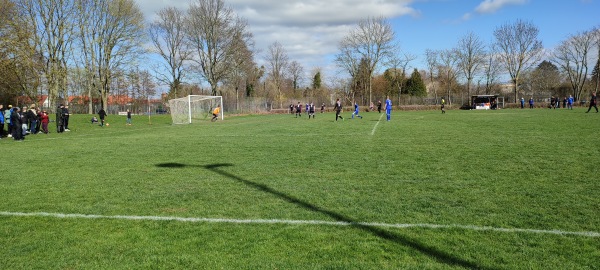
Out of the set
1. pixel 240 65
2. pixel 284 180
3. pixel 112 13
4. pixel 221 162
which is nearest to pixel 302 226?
pixel 284 180

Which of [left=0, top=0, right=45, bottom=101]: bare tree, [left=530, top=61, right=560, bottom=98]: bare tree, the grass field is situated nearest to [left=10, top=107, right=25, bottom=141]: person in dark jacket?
the grass field

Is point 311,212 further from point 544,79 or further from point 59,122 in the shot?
point 544,79

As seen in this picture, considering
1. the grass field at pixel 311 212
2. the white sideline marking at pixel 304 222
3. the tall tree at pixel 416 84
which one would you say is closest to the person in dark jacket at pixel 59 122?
the grass field at pixel 311 212

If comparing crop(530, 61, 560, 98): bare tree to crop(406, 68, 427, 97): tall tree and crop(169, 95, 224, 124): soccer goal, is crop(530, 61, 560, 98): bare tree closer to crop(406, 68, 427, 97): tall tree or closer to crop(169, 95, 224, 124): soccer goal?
crop(406, 68, 427, 97): tall tree

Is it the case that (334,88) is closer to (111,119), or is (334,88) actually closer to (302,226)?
(111,119)

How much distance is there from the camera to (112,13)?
49.6 metres

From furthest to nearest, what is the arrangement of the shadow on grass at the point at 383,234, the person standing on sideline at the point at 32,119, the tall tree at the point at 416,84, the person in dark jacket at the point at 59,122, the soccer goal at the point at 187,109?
the tall tree at the point at 416,84
the soccer goal at the point at 187,109
the person in dark jacket at the point at 59,122
the person standing on sideline at the point at 32,119
the shadow on grass at the point at 383,234

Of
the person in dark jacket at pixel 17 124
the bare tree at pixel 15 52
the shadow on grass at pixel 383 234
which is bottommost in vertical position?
the shadow on grass at pixel 383 234

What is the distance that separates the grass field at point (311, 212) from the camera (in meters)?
4.18

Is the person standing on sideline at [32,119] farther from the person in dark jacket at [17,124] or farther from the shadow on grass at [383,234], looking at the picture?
the shadow on grass at [383,234]

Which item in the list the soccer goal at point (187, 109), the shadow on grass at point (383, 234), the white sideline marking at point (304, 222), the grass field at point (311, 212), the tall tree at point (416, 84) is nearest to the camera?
the shadow on grass at point (383, 234)

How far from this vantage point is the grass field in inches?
165

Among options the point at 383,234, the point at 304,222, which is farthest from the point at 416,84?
the point at 383,234

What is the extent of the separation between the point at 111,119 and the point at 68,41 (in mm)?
12252
